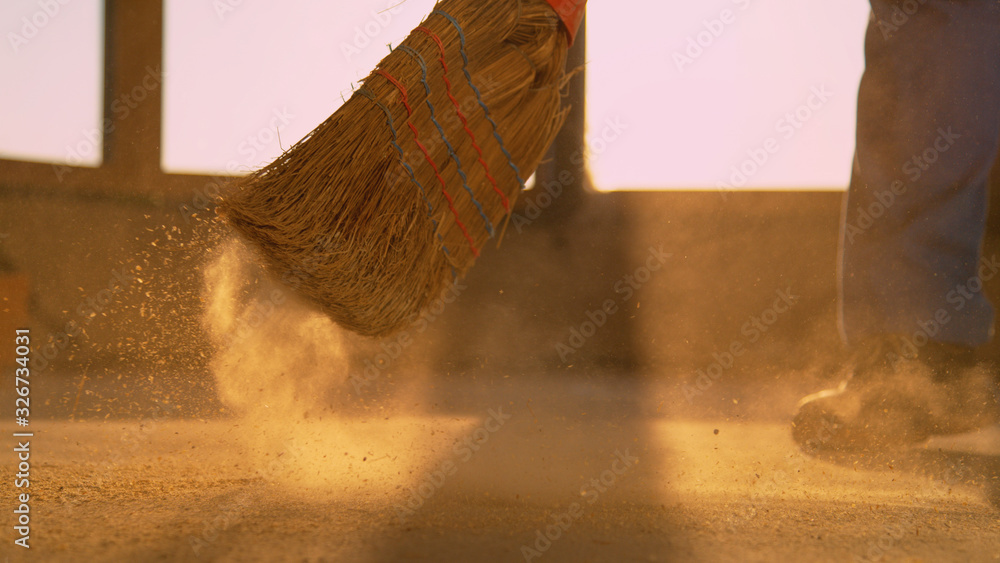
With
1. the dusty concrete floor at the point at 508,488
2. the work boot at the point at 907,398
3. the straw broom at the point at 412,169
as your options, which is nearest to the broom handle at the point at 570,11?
the straw broom at the point at 412,169

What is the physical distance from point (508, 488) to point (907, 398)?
39.5 inches

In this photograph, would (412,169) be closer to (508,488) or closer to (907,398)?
(508,488)

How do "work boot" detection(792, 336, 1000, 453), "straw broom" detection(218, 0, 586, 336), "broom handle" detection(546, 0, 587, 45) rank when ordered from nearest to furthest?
"straw broom" detection(218, 0, 586, 336)
"broom handle" detection(546, 0, 587, 45)
"work boot" detection(792, 336, 1000, 453)

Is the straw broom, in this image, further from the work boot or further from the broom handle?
the work boot

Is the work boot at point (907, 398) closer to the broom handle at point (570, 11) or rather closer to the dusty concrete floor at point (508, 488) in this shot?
the dusty concrete floor at point (508, 488)

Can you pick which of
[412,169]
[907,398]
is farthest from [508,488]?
[907,398]

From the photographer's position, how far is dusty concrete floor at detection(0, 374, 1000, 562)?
112 cm

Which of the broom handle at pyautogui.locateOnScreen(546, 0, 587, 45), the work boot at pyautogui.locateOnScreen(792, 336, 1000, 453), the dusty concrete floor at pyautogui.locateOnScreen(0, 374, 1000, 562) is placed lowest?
the dusty concrete floor at pyautogui.locateOnScreen(0, 374, 1000, 562)

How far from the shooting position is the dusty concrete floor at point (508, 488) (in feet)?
3.66

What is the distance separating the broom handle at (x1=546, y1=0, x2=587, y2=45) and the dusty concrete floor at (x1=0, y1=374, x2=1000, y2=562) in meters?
0.81

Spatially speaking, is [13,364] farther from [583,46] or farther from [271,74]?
[583,46]

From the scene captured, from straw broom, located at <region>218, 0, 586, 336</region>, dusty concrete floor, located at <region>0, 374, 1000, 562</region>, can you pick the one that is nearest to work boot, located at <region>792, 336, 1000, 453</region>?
dusty concrete floor, located at <region>0, 374, 1000, 562</region>

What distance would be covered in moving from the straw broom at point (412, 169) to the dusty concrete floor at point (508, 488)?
1.18 ft

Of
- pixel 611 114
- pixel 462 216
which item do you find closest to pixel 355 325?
pixel 462 216
